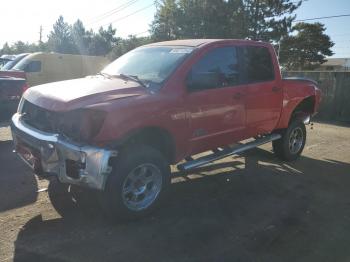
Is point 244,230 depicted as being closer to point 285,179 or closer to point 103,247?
point 103,247

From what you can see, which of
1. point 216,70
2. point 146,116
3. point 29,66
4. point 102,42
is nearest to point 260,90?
point 216,70

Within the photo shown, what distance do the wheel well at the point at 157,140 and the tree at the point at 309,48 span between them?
37.8 metres

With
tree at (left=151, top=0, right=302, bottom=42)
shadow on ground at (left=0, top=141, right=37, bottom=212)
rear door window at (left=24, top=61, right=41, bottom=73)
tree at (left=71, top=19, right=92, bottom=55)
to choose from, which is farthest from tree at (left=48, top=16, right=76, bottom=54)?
shadow on ground at (left=0, top=141, right=37, bottom=212)

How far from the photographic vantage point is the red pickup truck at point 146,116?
156 inches

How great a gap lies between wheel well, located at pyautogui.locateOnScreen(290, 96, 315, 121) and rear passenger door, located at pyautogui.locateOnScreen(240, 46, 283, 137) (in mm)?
825

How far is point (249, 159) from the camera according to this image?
24.0 feet

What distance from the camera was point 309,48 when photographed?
47562 millimetres

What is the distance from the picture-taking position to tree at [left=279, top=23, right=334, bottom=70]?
143 ft

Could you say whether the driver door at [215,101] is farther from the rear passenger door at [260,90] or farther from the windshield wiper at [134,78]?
the windshield wiper at [134,78]

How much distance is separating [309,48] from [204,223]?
4714 centimetres

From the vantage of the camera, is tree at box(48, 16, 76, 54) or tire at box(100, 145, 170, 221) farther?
tree at box(48, 16, 76, 54)

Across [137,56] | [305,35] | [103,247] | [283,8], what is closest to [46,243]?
[103,247]

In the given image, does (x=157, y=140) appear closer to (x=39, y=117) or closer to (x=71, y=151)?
(x=71, y=151)

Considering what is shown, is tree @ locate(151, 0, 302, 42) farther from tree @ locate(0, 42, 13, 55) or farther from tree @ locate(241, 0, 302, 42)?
tree @ locate(0, 42, 13, 55)
